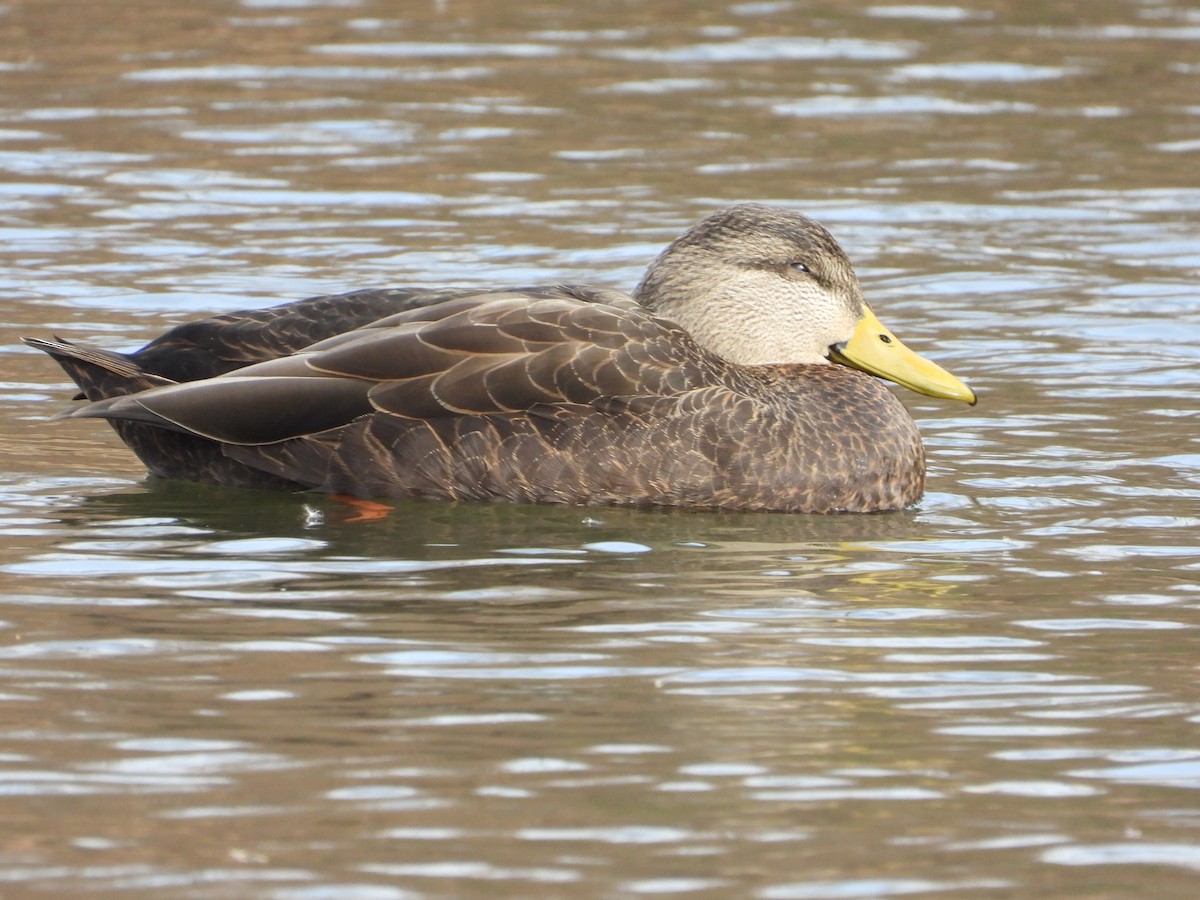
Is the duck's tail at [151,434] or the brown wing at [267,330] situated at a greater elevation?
the brown wing at [267,330]

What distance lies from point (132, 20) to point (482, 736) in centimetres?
1347

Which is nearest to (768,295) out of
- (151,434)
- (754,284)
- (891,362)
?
(754,284)

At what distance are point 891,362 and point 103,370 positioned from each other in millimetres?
2878

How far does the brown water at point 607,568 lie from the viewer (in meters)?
4.84

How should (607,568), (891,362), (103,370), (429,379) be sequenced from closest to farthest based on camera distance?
(607,568), (429,379), (103,370), (891,362)

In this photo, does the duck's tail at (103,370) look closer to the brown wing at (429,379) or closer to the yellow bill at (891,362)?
the brown wing at (429,379)

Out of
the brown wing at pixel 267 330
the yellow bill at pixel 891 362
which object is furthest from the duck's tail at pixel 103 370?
the yellow bill at pixel 891 362

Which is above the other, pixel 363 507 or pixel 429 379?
pixel 429 379

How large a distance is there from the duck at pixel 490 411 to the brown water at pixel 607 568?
0.55ft

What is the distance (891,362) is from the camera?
28.6 feet

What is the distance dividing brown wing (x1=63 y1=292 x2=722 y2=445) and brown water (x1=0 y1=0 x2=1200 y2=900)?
0.34 metres

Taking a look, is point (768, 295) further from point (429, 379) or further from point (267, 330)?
point (267, 330)

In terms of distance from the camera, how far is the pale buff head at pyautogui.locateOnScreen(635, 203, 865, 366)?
873 cm

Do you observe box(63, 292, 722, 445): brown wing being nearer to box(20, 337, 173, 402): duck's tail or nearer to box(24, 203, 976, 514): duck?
box(24, 203, 976, 514): duck
